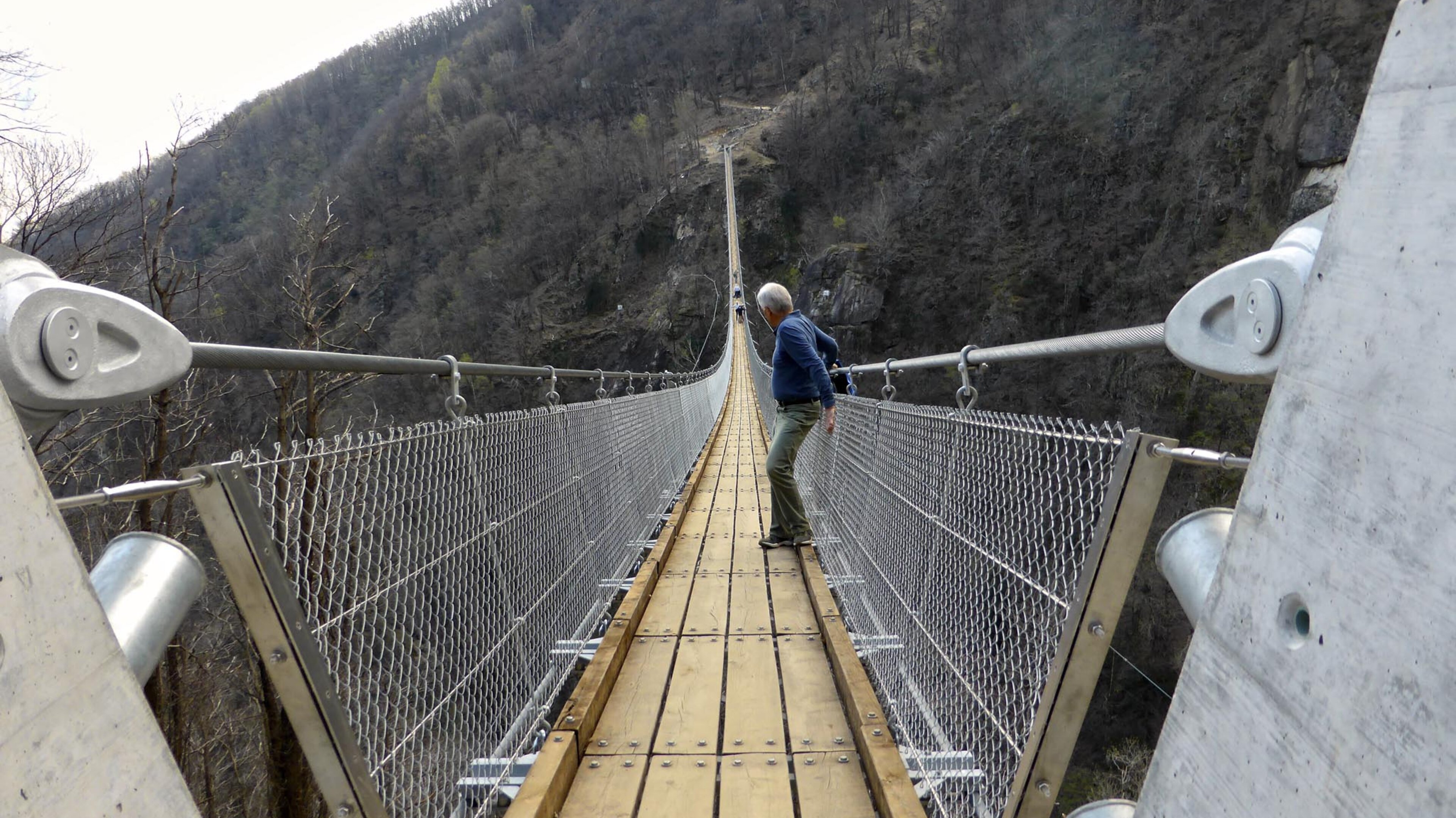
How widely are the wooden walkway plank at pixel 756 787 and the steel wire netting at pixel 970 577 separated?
356 mm

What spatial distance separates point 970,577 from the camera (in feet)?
6.52

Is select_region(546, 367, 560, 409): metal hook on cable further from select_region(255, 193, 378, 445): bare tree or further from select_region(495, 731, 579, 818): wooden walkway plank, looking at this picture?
select_region(255, 193, 378, 445): bare tree

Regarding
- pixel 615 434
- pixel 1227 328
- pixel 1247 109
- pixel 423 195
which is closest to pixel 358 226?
pixel 423 195

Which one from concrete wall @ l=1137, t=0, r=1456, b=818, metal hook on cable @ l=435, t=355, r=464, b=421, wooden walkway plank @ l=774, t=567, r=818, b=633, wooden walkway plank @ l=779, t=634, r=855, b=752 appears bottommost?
wooden walkway plank @ l=774, t=567, r=818, b=633

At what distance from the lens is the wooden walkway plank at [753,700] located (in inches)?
94.2

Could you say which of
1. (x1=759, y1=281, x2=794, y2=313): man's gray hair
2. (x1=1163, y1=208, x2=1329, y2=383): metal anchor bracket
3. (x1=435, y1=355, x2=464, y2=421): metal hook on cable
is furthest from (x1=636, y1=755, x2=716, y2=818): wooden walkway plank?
(x1=759, y1=281, x2=794, y2=313): man's gray hair

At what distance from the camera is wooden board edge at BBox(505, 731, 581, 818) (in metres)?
1.90

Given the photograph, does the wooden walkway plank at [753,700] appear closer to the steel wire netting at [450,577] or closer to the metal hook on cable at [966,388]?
the steel wire netting at [450,577]

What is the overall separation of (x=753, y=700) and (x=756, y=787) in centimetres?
51

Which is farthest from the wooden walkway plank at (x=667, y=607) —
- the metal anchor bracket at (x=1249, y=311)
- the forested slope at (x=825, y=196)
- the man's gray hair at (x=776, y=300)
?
the forested slope at (x=825, y=196)

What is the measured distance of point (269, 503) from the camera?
128 cm

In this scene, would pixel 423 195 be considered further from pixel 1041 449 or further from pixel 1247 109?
pixel 1041 449

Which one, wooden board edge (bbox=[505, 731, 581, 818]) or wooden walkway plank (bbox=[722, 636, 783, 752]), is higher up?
wooden board edge (bbox=[505, 731, 581, 818])

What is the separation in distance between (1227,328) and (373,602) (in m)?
1.63
